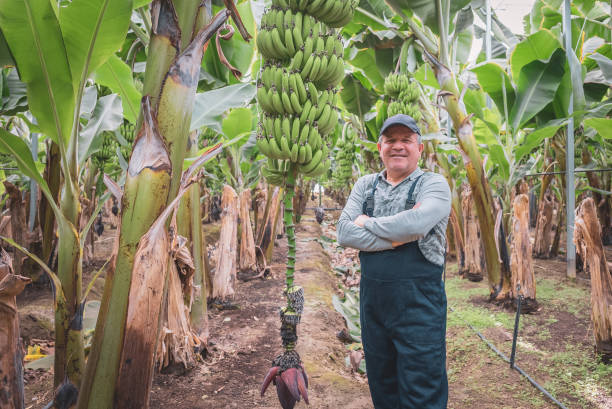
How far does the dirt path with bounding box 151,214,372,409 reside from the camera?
6.46 feet

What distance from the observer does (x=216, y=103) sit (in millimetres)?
2029

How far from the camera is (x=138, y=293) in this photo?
1.01 m

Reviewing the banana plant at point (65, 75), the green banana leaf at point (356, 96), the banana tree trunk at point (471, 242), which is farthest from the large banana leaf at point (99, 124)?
the banana tree trunk at point (471, 242)

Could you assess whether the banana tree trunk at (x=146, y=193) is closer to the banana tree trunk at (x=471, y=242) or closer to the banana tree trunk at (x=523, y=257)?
the banana tree trunk at (x=523, y=257)

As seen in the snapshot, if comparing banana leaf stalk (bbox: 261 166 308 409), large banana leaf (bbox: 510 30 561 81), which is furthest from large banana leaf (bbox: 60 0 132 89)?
large banana leaf (bbox: 510 30 561 81)

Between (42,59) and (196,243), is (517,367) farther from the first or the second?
(42,59)

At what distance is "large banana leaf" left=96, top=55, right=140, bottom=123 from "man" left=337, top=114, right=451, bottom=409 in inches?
48.7

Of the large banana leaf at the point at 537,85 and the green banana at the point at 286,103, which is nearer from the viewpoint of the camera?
the green banana at the point at 286,103

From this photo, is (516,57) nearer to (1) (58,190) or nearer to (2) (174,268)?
(2) (174,268)

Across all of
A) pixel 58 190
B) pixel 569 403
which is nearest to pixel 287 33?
pixel 58 190

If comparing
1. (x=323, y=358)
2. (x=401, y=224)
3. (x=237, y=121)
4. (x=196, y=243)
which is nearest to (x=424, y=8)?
(x=237, y=121)

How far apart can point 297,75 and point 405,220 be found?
A: 75 centimetres

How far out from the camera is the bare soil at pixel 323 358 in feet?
6.59

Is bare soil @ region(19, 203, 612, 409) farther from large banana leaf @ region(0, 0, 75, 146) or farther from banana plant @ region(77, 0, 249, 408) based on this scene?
large banana leaf @ region(0, 0, 75, 146)
